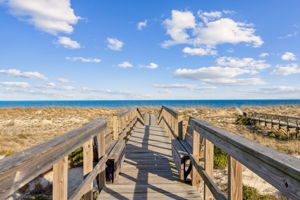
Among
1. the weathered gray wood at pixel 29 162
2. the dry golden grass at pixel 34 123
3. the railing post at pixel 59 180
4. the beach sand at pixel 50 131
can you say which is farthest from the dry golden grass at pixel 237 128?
the dry golden grass at pixel 34 123

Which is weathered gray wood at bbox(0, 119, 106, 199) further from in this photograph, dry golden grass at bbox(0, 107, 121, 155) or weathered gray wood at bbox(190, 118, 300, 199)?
dry golden grass at bbox(0, 107, 121, 155)

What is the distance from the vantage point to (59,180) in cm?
180

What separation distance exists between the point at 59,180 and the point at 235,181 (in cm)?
161

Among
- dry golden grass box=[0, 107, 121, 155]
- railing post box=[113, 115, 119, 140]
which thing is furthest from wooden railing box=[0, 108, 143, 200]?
dry golden grass box=[0, 107, 121, 155]

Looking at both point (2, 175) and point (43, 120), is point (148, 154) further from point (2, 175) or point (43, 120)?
point (43, 120)

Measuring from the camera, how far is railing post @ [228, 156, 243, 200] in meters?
1.88

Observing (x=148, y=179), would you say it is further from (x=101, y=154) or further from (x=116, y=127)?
(x=116, y=127)

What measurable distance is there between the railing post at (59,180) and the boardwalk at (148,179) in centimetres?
143

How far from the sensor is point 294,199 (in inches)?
41.8

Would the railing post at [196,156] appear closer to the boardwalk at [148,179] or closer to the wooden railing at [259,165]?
the boardwalk at [148,179]

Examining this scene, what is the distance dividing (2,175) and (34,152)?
0.32 m

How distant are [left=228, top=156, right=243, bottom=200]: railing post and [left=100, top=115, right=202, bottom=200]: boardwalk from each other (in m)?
1.33

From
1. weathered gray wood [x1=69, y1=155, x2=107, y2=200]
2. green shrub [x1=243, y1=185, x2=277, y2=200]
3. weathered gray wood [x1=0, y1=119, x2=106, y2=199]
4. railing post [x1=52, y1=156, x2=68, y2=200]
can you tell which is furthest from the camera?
green shrub [x1=243, y1=185, x2=277, y2=200]

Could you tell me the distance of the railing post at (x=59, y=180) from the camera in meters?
1.75
